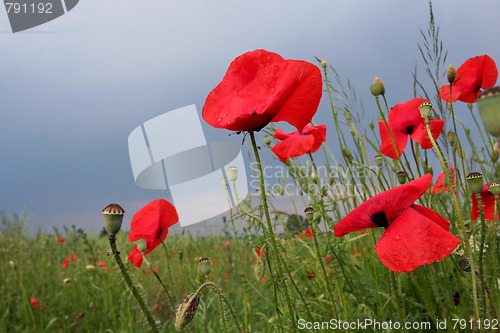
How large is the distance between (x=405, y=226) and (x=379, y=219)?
73 millimetres

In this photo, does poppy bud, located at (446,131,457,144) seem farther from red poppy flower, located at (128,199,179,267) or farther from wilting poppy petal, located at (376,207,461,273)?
red poppy flower, located at (128,199,179,267)

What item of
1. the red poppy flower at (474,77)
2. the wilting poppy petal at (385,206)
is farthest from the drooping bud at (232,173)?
the red poppy flower at (474,77)

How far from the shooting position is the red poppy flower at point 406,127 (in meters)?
1.67

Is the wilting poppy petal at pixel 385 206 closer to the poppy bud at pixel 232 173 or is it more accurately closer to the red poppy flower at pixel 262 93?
the red poppy flower at pixel 262 93

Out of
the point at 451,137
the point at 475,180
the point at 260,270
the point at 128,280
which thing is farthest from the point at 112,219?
the point at 451,137

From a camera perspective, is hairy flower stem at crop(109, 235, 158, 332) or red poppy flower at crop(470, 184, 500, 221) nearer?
hairy flower stem at crop(109, 235, 158, 332)

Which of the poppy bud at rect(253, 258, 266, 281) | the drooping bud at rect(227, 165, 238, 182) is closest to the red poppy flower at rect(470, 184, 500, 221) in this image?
the poppy bud at rect(253, 258, 266, 281)

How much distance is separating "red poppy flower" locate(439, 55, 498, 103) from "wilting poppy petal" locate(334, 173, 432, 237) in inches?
40.4

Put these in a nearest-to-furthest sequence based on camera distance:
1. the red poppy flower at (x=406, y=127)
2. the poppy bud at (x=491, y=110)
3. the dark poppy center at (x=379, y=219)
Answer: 1. the poppy bud at (x=491, y=110)
2. the dark poppy center at (x=379, y=219)
3. the red poppy flower at (x=406, y=127)

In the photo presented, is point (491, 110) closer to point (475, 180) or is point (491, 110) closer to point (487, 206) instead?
point (475, 180)

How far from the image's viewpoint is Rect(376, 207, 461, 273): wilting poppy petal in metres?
0.94

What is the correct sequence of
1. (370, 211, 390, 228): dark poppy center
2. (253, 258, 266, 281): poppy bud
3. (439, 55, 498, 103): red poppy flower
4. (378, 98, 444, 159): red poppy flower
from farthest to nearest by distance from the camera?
(439, 55, 498, 103): red poppy flower < (378, 98, 444, 159): red poppy flower < (253, 258, 266, 281): poppy bud < (370, 211, 390, 228): dark poppy center

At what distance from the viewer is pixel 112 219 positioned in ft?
2.60

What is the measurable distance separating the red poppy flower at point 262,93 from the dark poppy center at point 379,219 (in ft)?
1.03
